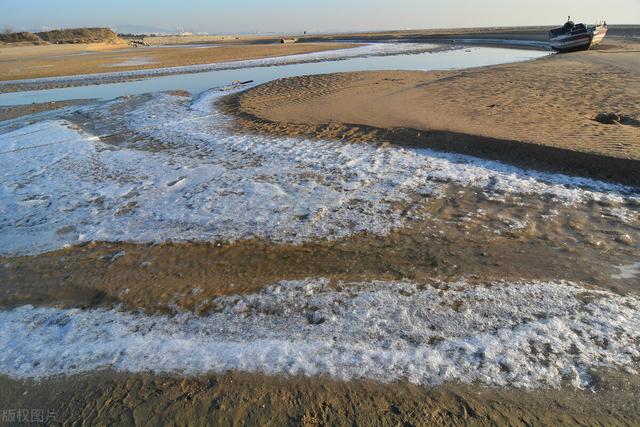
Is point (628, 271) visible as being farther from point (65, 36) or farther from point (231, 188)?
point (65, 36)

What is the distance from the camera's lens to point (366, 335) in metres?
3.75

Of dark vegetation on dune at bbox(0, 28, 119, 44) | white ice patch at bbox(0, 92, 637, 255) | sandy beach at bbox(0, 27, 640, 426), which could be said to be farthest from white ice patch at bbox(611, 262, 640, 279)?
dark vegetation on dune at bbox(0, 28, 119, 44)

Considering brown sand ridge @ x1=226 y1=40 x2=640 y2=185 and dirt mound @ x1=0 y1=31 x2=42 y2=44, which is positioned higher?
dirt mound @ x1=0 y1=31 x2=42 y2=44

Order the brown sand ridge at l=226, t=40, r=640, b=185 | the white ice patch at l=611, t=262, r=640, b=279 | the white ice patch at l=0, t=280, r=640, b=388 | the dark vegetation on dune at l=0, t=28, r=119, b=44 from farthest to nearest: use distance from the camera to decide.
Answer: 1. the dark vegetation on dune at l=0, t=28, r=119, b=44
2. the brown sand ridge at l=226, t=40, r=640, b=185
3. the white ice patch at l=611, t=262, r=640, b=279
4. the white ice patch at l=0, t=280, r=640, b=388

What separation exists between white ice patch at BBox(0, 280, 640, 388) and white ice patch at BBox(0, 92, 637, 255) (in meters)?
1.51

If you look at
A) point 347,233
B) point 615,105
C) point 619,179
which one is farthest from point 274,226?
point 615,105

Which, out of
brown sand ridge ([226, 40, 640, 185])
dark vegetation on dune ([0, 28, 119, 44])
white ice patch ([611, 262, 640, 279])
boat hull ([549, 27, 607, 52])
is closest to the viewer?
white ice patch ([611, 262, 640, 279])

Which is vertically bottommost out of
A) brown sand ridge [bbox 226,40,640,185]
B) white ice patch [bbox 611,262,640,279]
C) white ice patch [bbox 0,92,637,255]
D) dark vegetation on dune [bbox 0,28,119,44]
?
white ice patch [bbox 0,92,637,255]

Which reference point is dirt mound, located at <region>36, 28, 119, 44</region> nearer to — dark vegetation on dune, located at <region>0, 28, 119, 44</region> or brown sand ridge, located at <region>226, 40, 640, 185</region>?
dark vegetation on dune, located at <region>0, 28, 119, 44</region>

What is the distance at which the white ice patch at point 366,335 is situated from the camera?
3.36 m

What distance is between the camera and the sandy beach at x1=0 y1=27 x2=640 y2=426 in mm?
3174

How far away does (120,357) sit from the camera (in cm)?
364

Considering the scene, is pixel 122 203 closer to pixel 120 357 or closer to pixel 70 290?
pixel 70 290

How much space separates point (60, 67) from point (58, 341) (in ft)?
117
